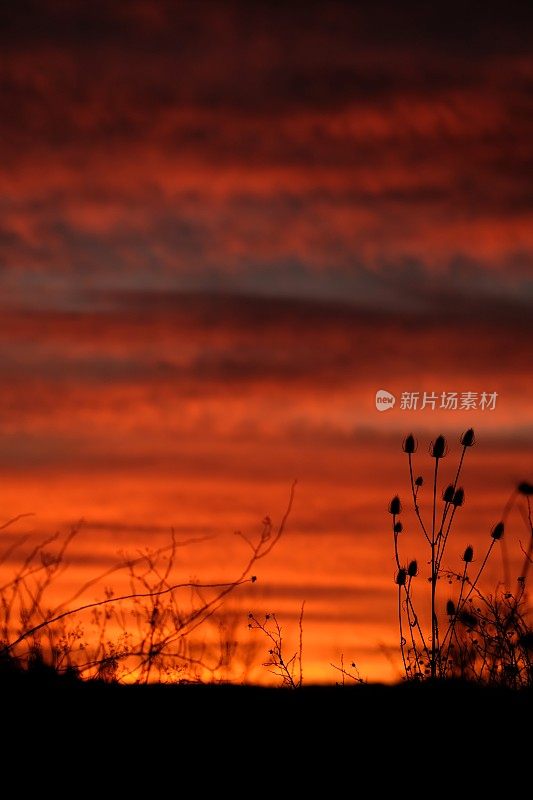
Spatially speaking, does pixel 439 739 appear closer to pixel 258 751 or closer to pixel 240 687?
pixel 258 751

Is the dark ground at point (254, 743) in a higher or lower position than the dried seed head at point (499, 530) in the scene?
lower

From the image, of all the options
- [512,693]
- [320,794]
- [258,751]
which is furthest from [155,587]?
[512,693]

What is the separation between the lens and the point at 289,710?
5160 mm

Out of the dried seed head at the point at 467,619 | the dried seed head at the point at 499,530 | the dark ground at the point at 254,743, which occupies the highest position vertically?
the dried seed head at the point at 499,530

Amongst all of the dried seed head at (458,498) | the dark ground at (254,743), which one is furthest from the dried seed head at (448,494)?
the dark ground at (254,743)

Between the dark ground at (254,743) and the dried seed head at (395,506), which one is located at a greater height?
the dried seed head at (395,506)

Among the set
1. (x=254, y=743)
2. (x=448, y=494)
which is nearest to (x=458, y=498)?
(x=448, y=494)

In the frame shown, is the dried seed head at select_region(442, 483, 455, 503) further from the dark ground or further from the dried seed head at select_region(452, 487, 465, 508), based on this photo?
the dark ground

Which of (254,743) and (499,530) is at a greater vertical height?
(499,530)

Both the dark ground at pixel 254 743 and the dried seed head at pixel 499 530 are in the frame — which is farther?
the dried seed head at pixel 499 530

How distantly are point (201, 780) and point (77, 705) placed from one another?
72 cm

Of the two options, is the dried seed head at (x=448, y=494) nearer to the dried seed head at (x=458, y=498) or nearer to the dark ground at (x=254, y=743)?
the dried seed head at (x=458, y=498)

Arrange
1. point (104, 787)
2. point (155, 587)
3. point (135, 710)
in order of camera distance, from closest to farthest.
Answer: point (104, 787)
point (135, 710)
point (155, 587)

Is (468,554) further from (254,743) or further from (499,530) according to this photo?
(254,743)
